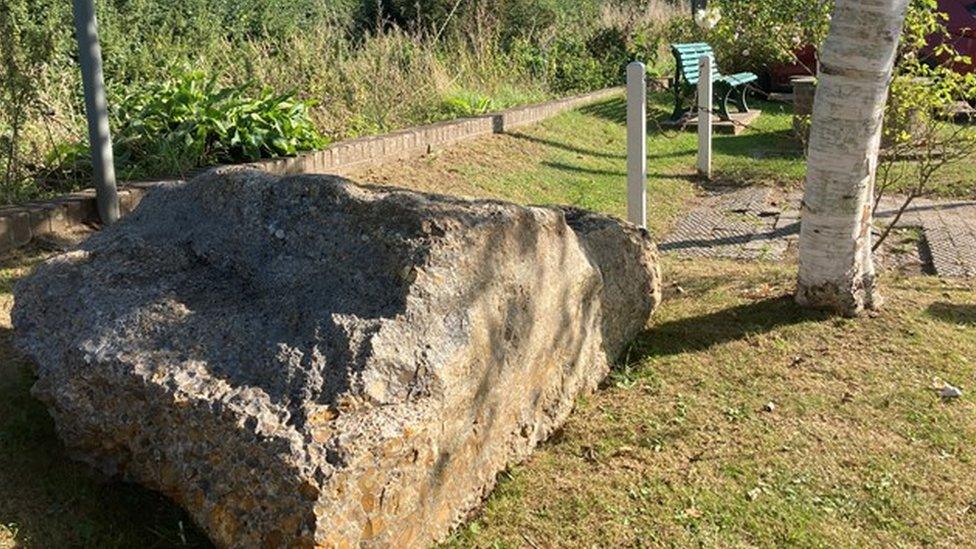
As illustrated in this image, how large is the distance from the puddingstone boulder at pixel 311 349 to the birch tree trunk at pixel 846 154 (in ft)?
5.39

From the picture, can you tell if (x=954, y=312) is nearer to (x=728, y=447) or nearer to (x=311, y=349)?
(x=728, y=447)

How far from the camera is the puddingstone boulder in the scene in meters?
2.71

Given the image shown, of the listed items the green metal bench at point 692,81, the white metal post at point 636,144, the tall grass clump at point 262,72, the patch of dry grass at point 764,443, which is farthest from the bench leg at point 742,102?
the patch of dry grass at point 764,443

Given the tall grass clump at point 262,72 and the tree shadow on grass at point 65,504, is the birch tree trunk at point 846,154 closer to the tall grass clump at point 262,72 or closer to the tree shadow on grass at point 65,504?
the tree shadow on grass at point 65,504

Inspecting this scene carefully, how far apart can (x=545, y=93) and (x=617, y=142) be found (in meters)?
2.44

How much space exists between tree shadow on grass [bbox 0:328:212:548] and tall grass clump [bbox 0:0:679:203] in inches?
109

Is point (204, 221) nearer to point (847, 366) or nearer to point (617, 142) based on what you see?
point (847, 366)

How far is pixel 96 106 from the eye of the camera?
520 centimetres

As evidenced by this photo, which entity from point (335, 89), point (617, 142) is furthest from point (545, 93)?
point (335, 89)

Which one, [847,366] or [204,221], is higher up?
[204,221]

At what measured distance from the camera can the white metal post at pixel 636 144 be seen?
7031 millimetres

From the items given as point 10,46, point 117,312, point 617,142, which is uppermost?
point 10,46

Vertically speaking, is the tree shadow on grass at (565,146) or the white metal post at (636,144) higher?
the white metal post at (636,144)

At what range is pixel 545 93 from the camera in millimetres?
14016
